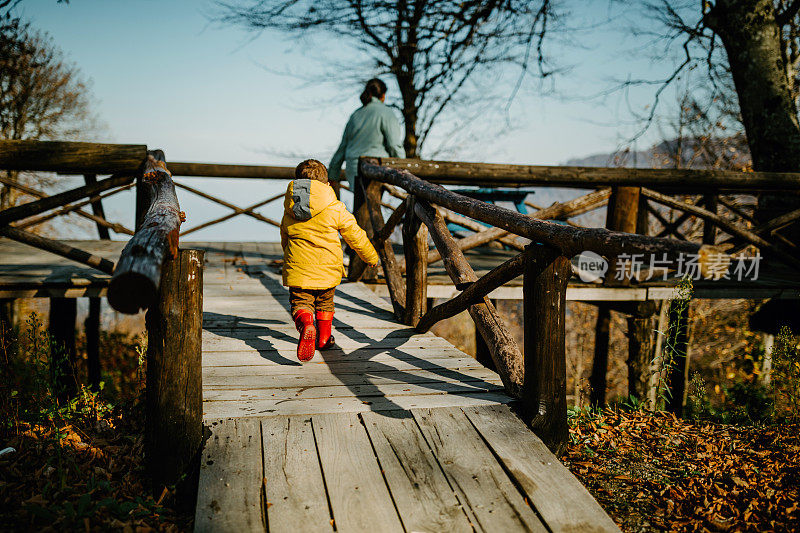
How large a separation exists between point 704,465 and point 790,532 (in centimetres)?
67

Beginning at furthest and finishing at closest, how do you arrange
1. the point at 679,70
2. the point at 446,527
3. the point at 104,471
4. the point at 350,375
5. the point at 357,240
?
the point at 679,70, the point at 357,240, the point at 350,375, the point at 104,471, the point at 446,527

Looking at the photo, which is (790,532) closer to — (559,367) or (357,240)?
(559,367)

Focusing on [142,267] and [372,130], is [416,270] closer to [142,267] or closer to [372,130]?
[372,130]

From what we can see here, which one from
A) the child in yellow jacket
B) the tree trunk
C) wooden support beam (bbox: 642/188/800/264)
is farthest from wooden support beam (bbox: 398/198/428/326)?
the tree trunk

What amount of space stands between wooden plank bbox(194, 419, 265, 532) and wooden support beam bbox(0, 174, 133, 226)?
3091 millimetres

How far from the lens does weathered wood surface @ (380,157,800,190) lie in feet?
18.0

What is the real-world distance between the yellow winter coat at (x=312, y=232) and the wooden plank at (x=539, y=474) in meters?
1.52

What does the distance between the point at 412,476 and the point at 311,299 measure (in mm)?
1800

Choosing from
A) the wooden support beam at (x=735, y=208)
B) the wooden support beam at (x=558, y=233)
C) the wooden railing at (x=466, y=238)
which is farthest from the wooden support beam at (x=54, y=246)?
the wooden support beam at (x=735, y=208)

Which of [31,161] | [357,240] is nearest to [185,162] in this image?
[31,161]

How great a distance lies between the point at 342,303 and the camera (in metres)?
5.24

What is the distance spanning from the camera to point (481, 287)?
3.23 metres

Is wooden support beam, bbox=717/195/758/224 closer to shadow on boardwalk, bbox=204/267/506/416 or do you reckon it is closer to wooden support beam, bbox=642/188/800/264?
wooden support beam, bbox=642/188/800/264

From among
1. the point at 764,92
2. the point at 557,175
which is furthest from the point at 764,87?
the point at 557,175
